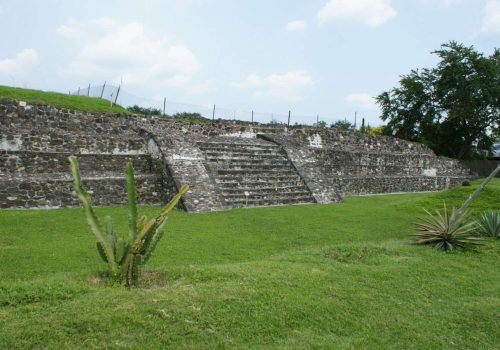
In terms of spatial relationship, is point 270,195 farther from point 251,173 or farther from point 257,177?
point 251,173

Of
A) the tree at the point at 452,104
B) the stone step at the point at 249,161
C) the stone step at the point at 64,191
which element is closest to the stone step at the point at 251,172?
the stone step at the point at 249,161

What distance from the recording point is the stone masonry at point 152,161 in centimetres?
950

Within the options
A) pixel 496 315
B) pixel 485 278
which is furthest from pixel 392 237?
pixel 496 315

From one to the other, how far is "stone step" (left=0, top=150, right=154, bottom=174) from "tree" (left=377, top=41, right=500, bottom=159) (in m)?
19.9

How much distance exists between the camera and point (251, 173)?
12.0 m

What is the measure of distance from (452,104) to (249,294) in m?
24.8

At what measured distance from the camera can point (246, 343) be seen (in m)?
3.46

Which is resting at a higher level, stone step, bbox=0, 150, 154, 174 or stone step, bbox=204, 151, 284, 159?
stone step, bbox=204, 151, 284, 159

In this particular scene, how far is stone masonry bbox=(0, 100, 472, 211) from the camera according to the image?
374 inches

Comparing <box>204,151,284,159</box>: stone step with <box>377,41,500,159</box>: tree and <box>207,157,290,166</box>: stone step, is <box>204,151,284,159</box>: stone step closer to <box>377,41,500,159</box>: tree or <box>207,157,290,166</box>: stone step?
<box>207,157,290,166</box>: stone step

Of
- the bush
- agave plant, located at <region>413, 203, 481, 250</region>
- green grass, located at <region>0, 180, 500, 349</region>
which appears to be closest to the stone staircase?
green grass, located at <region>0, 180, 500, 349</region>

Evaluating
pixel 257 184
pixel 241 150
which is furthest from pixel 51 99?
pixel 257 184

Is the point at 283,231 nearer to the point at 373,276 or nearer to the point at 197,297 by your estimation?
the point at 373,276

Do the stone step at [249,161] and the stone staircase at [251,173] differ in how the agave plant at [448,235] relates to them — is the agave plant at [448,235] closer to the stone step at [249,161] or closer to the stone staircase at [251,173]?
the stone staircase at [251,173]
